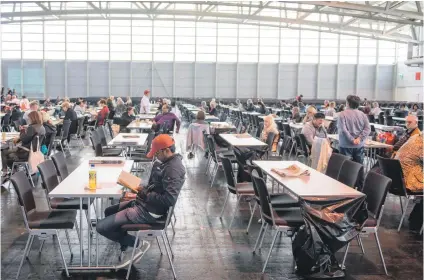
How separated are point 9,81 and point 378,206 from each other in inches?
1115

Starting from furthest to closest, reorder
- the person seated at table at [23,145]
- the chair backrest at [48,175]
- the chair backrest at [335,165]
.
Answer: the person seated at table at [23,145] → the chair backrest at [335,165] → the chair backrest at [48,175]

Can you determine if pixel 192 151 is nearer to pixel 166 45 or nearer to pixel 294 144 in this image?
pixel 294 144

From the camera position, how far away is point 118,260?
454cm

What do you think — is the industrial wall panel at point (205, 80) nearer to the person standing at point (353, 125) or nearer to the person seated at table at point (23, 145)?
the person seated at table at point (23, 145)

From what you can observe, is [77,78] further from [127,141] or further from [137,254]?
[137,254]

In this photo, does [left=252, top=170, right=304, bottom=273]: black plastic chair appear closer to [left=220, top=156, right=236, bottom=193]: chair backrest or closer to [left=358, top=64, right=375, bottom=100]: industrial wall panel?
[left=220, top=156, right=236, bottom=193]: chair backrest

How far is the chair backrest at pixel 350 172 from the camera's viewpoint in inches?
193

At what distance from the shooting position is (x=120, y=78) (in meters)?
29.9

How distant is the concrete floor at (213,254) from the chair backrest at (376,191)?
1.79 feet

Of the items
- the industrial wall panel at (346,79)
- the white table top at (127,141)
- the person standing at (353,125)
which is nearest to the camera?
the person standing at (353,125)

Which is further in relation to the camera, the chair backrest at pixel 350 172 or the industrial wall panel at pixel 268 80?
the industrial wall panel at pixel 268 80

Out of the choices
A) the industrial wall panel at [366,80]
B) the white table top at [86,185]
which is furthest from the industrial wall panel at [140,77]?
the white table top at [86,185]

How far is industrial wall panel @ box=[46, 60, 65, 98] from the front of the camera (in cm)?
2916

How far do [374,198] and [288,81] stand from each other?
2711cm
